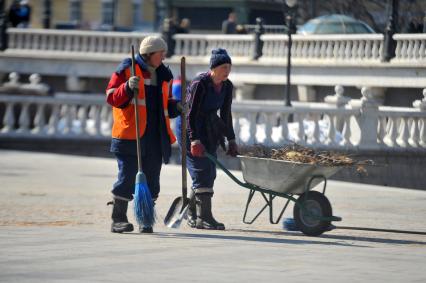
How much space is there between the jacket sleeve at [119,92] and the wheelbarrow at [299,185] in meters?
1.07

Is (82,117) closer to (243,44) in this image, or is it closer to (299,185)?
(299,185)

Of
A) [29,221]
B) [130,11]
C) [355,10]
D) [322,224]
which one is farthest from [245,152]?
[130,11]

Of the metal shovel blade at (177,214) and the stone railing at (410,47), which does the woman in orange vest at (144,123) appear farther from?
the stone railing at (410,47)

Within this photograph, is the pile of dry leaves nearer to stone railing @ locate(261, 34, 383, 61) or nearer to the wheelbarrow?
the wheelbarrow

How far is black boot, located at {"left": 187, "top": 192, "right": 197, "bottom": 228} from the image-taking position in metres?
15.2

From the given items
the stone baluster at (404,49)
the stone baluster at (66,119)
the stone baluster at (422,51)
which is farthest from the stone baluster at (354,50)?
the stone baluster at (66,119)

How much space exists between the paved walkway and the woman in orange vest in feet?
1.37

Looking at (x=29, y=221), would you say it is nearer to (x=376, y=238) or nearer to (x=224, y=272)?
(x=376, y=238)

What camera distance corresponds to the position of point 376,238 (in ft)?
48.4

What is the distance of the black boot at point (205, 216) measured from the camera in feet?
49.4

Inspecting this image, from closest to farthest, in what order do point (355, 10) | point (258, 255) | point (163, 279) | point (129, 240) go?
point (163, 279) → point (258, 255) → point (129, 240) → point (355, 10)

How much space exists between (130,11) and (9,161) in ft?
174

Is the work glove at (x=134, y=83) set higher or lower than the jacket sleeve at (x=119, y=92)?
higher

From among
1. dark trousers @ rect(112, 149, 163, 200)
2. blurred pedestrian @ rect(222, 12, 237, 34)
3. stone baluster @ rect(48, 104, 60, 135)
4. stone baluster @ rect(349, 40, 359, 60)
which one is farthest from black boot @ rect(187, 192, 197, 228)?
blurred pedestrian @ rect(222, 12, 237, 34)
